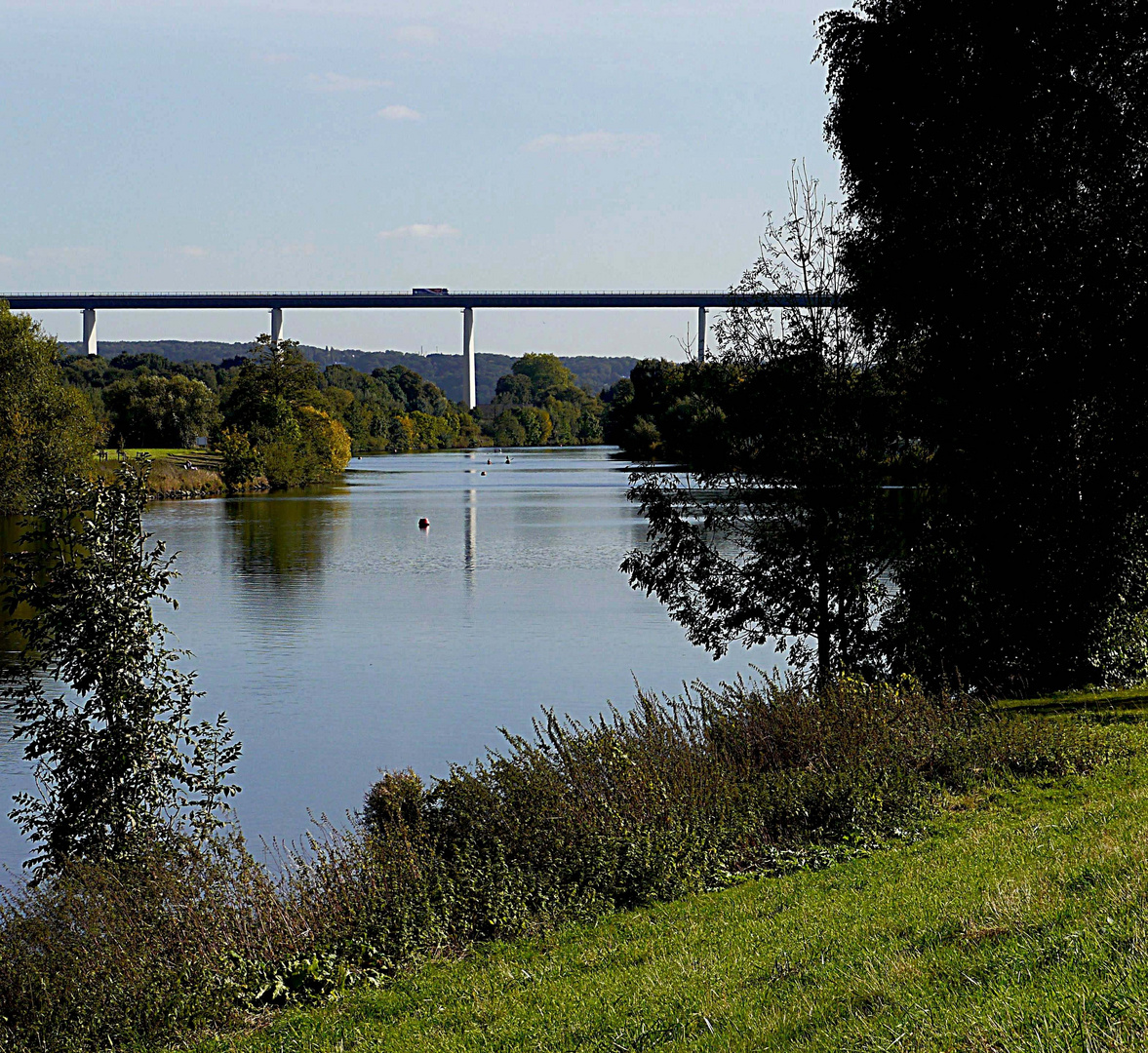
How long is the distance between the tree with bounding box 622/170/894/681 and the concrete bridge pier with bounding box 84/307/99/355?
14147cm

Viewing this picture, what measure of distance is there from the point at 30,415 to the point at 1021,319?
49619 millimetres

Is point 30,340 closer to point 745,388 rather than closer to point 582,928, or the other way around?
point 745,388

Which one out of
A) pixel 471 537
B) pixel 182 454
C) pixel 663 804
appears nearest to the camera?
pixel 663 804

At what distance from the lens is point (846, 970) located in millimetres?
5730

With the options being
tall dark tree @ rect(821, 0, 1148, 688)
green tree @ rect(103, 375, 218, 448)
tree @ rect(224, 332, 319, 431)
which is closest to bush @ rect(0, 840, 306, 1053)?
tall dark tree @ rect(821, 0, 1148, 688)

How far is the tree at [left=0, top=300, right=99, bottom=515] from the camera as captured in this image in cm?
5344

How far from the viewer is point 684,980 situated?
240 inches

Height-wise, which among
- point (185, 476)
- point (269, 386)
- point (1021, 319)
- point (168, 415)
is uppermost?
point (269, 386)

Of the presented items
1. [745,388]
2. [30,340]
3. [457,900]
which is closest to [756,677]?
[745,388]

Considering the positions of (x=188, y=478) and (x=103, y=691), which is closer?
(x=103, y=691)

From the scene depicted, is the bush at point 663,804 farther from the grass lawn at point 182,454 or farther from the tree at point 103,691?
the grass lawn at point 182,454

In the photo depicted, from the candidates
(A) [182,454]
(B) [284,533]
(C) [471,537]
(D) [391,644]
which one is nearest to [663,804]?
(D) [391,644]

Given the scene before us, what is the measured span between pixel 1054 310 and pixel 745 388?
13.6 feet

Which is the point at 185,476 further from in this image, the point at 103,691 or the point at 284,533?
the point at 103,691
